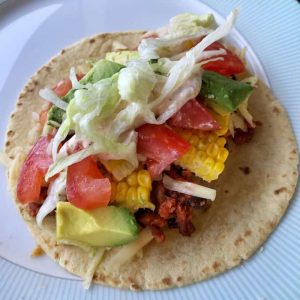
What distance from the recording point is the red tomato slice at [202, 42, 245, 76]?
3225 mm

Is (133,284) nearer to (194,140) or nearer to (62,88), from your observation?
(194,140)

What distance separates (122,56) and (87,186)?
111 centimetres

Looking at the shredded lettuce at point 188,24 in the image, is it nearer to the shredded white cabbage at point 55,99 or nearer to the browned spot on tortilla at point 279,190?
the shredded white cabbage at point 55,99

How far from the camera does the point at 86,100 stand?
280cm

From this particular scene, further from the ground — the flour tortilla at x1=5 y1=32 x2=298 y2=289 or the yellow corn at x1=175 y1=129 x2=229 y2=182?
the yellow corn at x1=175 y1=129 x2=229 y2=182

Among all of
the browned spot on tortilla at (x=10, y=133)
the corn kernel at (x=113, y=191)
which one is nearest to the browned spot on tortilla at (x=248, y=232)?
the corn kernel at (x=113, y=191)

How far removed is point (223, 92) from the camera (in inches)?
116

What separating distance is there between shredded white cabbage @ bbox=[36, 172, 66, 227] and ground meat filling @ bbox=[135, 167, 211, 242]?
0.48 m

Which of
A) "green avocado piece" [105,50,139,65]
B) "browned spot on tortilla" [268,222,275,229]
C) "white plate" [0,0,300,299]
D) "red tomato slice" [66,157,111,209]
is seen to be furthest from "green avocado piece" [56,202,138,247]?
"green avocado piece" [105,50,139,65]

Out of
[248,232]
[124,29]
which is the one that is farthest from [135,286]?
[124,29]

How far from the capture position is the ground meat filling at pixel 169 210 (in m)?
2.88

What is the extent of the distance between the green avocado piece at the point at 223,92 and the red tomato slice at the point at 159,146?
0.34 metres

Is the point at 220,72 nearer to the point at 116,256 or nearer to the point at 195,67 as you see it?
the point at 195,67

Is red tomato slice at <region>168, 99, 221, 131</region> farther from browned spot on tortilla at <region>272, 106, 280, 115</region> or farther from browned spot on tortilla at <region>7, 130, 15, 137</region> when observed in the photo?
browned spot on tortilla at <region>7, 130, 15, 137</region>
